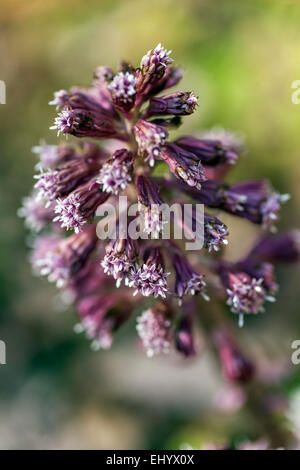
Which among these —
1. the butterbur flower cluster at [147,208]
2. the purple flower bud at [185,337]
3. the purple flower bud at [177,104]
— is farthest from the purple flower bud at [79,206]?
the purple flower bud at [185,337]

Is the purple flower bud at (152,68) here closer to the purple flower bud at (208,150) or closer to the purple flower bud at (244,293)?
the purple flower bud at (208,150)

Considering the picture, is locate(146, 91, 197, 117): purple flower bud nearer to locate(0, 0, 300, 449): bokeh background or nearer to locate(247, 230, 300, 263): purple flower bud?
locate(247, 230, 300, 263): purple flower bud

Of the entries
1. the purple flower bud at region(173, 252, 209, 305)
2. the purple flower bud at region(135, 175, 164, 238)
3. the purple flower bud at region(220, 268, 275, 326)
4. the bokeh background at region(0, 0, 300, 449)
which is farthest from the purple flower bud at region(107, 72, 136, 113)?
the bokeh background at region(0, 0, 300, 449)

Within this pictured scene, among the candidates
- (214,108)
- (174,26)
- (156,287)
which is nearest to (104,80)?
(156,287)

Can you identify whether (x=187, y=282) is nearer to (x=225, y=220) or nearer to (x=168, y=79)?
(x=168, y=79)

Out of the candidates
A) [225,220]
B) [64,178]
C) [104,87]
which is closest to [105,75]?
[104,87]

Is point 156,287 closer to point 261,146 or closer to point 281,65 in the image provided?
point 261,146
